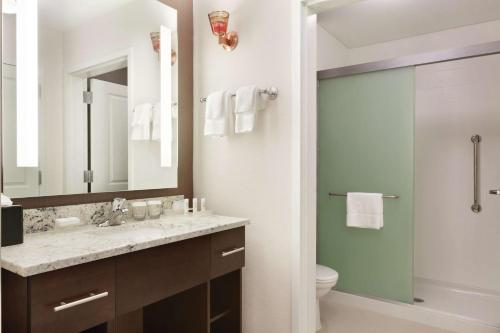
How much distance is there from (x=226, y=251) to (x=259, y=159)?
60 cm

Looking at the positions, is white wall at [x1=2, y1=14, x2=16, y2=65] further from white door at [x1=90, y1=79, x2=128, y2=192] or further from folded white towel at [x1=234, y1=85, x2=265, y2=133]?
folded white towel at [x1=234, y1=85, x2=265, y2=133]

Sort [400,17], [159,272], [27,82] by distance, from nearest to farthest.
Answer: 1. [159,272]
2. [27,82]
3. [400,17]

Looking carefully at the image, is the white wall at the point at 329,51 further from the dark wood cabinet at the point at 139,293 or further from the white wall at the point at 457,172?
the dark wood cabinet at the point at 139,293

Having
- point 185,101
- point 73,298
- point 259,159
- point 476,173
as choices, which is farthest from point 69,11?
point 476,173

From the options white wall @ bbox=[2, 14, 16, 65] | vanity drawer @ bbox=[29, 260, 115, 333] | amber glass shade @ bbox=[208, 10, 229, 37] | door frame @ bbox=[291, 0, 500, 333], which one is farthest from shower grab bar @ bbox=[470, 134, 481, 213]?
white wall @ bbox=[2, 14, 16, 65]

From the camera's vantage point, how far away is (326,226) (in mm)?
2881

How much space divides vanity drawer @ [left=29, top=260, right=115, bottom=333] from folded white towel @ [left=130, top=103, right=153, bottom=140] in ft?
2.92

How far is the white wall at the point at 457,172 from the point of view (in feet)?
9.59

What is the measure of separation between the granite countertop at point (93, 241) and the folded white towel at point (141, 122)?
0.49 m

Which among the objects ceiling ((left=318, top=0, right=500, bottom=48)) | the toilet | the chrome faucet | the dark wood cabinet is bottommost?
the toilet

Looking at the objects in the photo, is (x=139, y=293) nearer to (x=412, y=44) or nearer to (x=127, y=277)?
(x=127, y=277)

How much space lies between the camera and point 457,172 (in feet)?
10.1

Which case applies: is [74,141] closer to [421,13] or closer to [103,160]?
[103,160]

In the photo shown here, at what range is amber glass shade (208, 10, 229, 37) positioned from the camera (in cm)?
198
